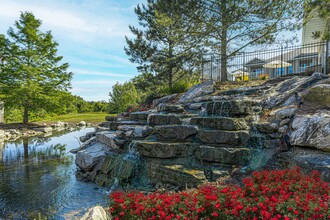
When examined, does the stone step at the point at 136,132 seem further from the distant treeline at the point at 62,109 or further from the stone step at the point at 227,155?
the distant treeline at the point at 62,109

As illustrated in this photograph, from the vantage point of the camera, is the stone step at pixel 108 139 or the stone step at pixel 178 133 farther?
the stone step at pixel 108 139

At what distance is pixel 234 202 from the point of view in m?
2.49

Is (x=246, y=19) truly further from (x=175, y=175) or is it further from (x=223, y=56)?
(x=175, y=175)

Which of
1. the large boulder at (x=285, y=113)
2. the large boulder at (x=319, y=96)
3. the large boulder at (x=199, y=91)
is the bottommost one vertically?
the large boulder at (x=285, y=113)

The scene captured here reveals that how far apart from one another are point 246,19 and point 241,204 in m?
9.49

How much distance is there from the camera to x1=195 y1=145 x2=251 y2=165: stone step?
4965mm

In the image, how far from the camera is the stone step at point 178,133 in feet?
19.2

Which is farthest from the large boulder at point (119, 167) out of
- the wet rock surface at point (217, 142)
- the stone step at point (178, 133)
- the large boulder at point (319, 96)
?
the large boulder at point (319, 96)

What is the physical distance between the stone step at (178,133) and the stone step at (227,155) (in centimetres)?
79

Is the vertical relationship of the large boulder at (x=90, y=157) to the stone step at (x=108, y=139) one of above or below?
below

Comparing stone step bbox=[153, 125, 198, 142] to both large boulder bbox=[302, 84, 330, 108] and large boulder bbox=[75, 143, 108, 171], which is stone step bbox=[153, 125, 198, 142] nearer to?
large boulder bbox=[75, 143, 108, 171]

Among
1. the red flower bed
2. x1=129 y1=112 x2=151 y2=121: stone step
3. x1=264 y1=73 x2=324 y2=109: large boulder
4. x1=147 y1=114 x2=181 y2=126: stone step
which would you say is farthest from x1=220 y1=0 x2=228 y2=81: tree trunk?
the red flower bed

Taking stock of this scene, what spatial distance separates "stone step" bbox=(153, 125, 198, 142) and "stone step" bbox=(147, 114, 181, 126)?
2.67ft

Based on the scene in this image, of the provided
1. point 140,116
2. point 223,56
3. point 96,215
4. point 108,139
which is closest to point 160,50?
point 223,56
